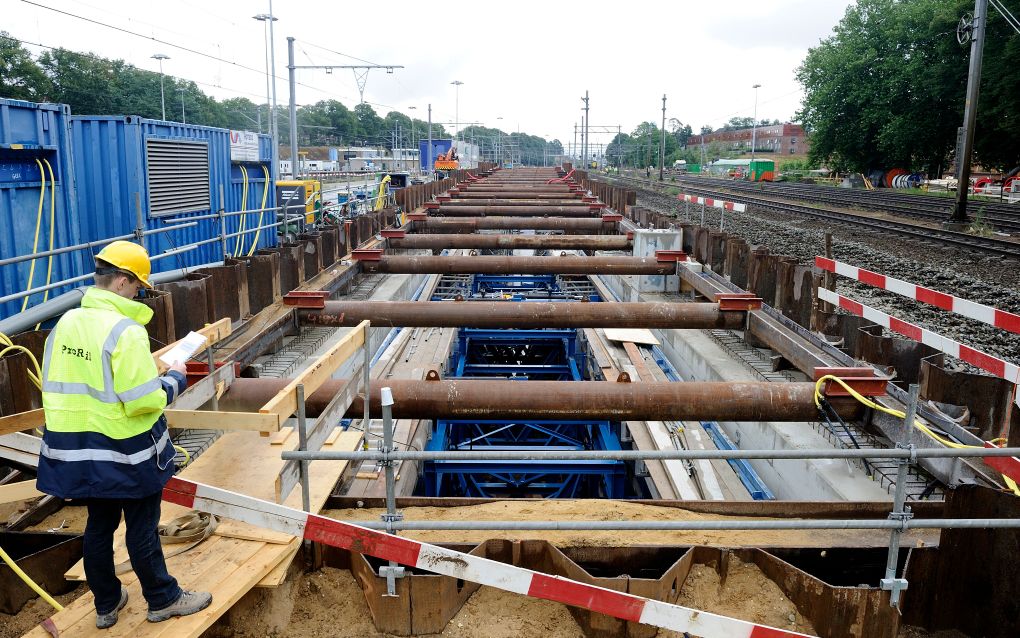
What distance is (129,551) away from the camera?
2.84 meters

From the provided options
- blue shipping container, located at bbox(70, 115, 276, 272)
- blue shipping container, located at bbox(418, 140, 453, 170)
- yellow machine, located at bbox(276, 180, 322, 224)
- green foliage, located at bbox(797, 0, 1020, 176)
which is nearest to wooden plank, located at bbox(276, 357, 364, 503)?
blue shipping container, located at bbox(70, 115, 276, 272)

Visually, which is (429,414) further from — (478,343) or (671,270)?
(478,343)

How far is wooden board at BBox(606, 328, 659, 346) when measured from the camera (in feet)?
32.5

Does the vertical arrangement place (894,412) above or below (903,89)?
below

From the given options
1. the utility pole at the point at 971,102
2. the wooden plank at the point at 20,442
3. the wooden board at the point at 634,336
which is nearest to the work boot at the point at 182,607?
the wooden plank at the point at 20,442

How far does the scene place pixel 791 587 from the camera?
11.3ft

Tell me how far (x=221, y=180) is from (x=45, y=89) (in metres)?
41.7

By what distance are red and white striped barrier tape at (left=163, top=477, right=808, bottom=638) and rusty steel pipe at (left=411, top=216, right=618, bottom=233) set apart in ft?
36.1

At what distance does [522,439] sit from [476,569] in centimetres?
739

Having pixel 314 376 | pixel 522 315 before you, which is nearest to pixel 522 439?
pixel 522 315

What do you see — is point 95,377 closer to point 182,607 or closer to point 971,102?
point 182,607

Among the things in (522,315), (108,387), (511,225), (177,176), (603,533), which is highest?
(177,176)

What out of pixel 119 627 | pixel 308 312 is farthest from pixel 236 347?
pixel 119 627

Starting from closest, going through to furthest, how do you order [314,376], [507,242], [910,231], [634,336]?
[314,376], [634,336], [507,242], [910,231]
